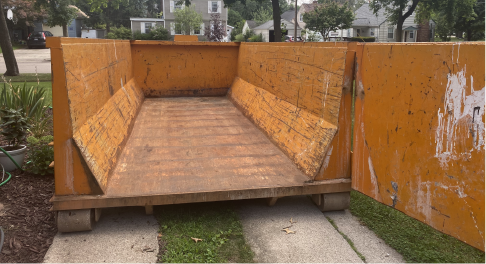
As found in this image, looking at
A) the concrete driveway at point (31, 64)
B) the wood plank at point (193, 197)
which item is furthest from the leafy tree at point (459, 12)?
the wood plank at point (193, 197)

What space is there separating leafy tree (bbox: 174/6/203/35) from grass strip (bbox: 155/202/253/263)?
45260 mm

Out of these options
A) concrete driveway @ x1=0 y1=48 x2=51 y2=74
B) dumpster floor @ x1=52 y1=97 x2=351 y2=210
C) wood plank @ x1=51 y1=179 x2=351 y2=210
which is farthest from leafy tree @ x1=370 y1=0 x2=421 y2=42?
wood plank @ x1=51 y1=179 x2=351 y2=210

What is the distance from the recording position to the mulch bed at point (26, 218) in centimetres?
278

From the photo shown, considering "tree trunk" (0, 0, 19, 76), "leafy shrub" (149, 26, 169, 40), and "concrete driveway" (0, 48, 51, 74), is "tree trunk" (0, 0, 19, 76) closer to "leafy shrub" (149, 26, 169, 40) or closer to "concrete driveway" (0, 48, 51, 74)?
"concrete driveway" (0, 48, 51, 74)

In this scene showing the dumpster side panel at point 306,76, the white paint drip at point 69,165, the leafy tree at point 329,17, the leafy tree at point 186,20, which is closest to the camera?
the white paint drip at point 69,165

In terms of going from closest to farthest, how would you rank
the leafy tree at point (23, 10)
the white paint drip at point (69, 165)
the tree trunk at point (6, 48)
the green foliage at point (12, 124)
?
the white paint drip at point (69, 165) → the green foliage at point (12, 124) → the tree trunk at point (6, 48) → the leafy tree at point (23, 10)

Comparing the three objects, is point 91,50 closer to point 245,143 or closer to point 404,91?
point 245,143

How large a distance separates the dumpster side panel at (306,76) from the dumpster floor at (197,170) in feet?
2.00

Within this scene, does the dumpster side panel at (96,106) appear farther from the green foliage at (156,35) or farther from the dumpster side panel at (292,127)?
the green foliage at (156,35)

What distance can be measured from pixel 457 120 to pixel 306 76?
1997 mm

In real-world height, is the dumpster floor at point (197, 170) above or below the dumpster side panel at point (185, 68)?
below

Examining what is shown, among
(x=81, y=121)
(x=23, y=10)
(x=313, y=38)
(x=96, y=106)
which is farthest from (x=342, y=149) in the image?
(x=23, y=10)

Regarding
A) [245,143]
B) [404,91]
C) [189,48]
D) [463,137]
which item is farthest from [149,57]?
[463,137]

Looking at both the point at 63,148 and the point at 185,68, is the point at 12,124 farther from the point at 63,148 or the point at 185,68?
the point at 185,68
